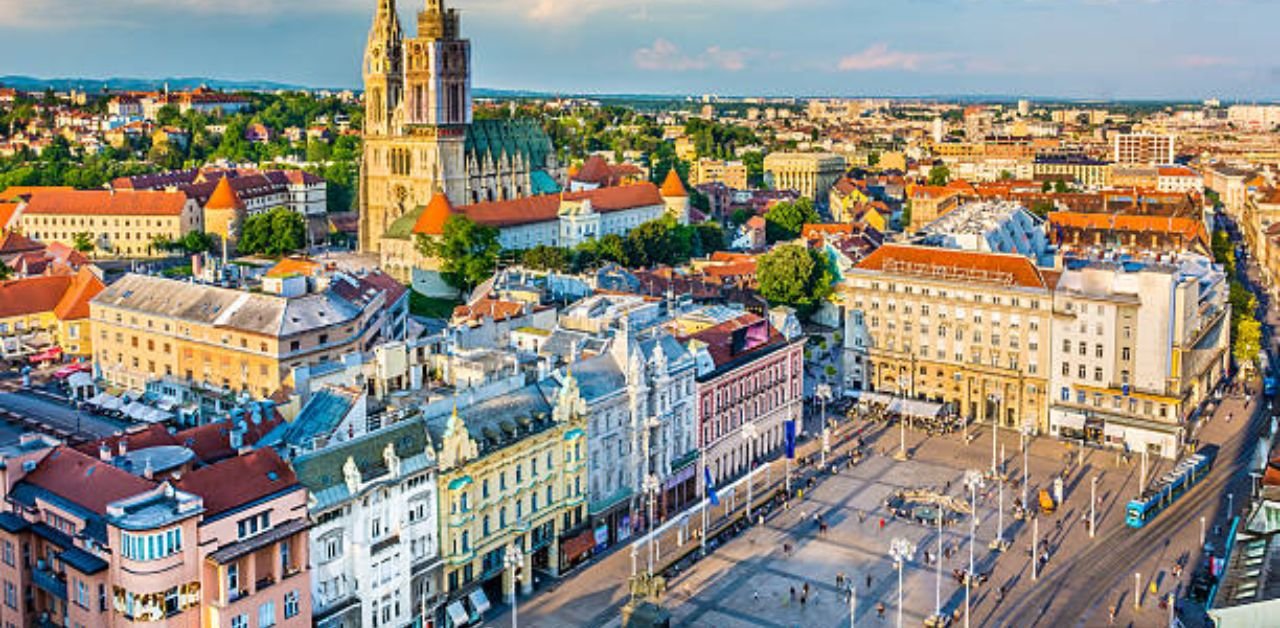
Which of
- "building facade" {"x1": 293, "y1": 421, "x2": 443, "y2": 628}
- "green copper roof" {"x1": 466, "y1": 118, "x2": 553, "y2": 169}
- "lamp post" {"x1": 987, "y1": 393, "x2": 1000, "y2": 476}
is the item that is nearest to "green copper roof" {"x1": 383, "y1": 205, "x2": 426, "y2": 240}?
"green copper roof" {"x1": 466, "y1": 118, "x2": 553, "y2": 169}

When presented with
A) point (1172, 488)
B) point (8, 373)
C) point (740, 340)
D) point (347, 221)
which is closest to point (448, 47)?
point (347, 221)

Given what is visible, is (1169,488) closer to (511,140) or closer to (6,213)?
(511,140)

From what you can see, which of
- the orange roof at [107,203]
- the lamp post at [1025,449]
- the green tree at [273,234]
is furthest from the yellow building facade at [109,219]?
the lamp post at [1025,449]

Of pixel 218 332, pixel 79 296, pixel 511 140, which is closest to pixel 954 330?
pixel 218 332

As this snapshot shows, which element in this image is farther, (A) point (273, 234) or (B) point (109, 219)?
(B) point (109, 219)

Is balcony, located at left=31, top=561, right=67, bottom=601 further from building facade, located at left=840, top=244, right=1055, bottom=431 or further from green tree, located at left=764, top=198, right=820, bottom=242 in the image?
green tree, located at left=764, top=198, right=820, bottom=242

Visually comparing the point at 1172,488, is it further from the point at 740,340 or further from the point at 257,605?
the point at 257,605
